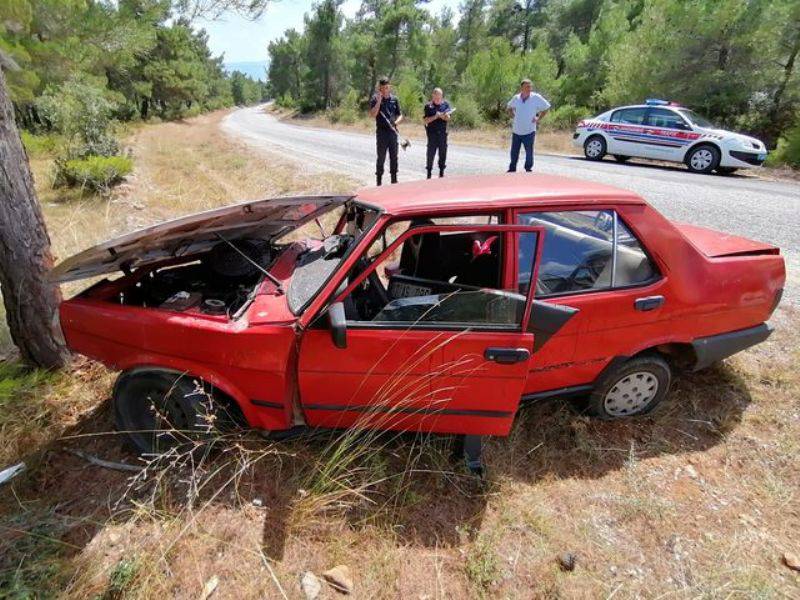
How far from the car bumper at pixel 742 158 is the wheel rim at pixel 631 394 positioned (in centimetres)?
1042

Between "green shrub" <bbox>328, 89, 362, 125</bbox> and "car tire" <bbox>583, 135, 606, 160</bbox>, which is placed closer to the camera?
"car tire" <bbox>583, 135, 606, 160</bbox>

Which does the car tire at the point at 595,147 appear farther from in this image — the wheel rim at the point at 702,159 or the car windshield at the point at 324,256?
the car windshield at the point at 324,256

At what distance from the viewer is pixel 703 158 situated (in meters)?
10.7

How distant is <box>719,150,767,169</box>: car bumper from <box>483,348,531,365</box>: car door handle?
11423 mm

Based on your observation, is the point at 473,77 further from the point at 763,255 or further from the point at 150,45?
the point at 763,255

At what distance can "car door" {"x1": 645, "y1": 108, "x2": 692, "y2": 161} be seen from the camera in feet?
35.7

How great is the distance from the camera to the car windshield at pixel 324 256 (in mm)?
2361

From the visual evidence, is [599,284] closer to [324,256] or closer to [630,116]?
[324,256]

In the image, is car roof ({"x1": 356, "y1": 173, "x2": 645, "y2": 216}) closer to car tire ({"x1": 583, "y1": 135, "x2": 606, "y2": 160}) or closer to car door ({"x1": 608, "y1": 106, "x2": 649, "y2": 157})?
car door ({"x1": 608, "y1": 106, "x2": 649, "y2": 157})

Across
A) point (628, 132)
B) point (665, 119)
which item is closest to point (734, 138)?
point (665, 119)

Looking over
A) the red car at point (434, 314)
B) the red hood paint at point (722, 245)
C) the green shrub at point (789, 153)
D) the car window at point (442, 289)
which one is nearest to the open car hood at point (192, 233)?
the red car at point (434, 314)

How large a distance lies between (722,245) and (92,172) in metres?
11.4

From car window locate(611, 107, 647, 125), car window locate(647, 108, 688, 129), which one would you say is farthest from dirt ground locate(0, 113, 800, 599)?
car window locate(611, 107, 647, 125)

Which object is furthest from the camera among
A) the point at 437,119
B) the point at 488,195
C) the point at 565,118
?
the point at 565,118
